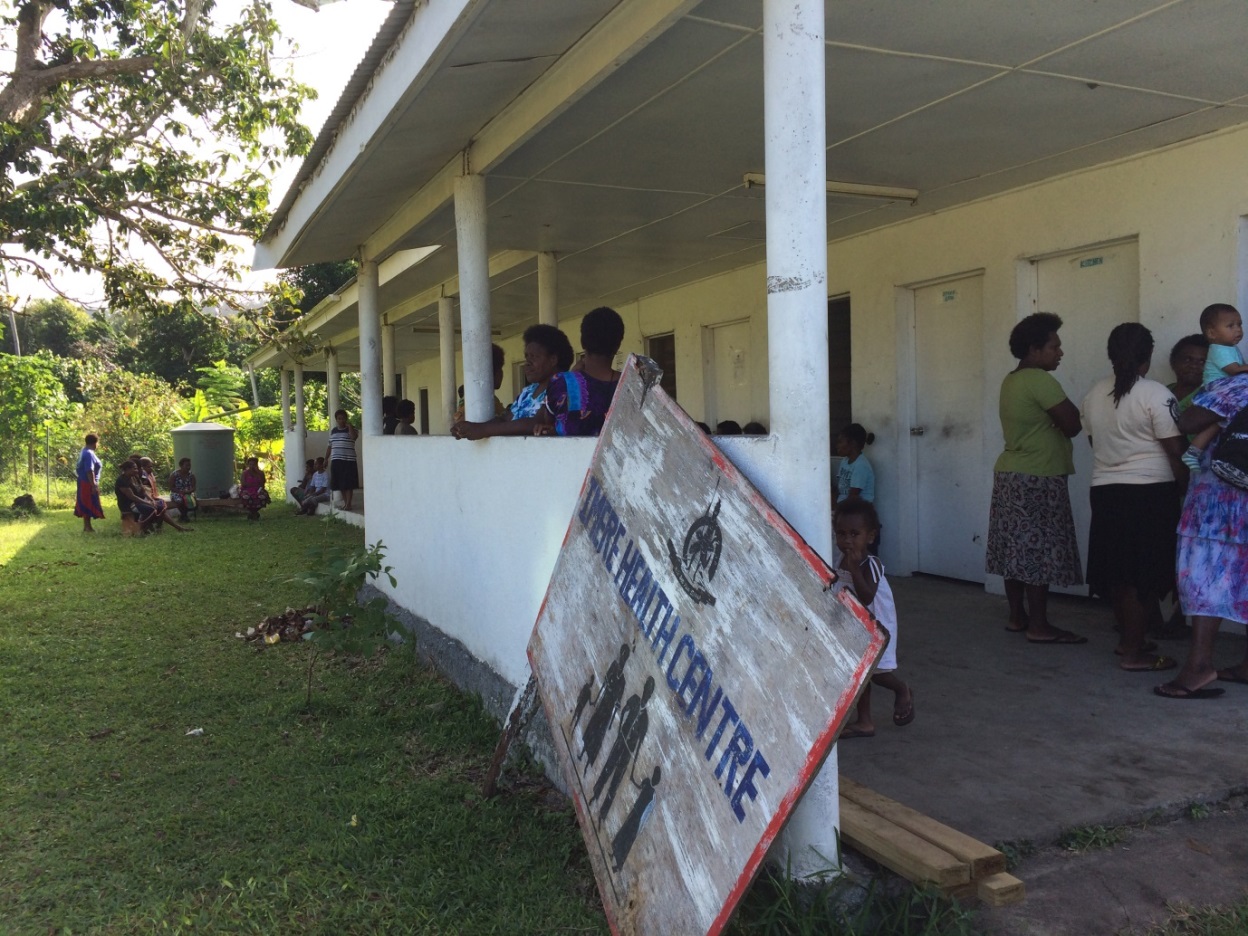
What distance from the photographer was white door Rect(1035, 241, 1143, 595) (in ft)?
17.5

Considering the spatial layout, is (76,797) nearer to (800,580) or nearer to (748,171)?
(800,580)

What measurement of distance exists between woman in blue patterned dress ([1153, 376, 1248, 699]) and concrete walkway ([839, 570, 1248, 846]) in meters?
0.15

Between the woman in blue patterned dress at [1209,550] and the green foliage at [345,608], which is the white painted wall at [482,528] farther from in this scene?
the woman in blue patterned dress at [1209,550]

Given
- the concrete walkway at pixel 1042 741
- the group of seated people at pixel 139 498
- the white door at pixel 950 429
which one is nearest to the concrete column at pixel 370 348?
the white door at pixel 950 429

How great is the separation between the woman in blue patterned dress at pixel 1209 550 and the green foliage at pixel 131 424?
22887 millimetres

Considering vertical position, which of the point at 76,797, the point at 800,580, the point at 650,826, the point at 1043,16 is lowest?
the point at 76,797

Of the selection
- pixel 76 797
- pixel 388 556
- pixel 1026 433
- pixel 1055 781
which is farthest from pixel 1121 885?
pixel 388 556

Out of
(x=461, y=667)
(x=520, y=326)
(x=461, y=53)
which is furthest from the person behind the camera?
(x=520, y=326)

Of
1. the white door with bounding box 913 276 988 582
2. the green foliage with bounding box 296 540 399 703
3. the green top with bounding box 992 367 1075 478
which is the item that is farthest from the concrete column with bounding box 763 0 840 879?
the white door with bounding box 913 276 988 582

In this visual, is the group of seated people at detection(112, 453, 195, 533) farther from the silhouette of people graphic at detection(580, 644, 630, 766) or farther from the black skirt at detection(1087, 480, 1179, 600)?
the black skirt at detection(1087, 480, 1179, 600)

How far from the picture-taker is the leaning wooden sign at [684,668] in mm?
1982

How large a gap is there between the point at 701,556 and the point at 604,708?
641mm

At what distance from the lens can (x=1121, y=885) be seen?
247 cm

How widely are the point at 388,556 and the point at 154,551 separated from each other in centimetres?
612
